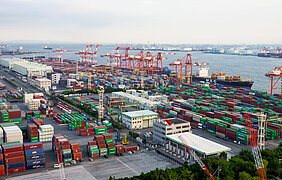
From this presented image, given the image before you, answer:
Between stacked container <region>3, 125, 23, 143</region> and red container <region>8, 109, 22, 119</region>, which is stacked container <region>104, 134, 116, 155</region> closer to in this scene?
stacked container <region>3, 125, 23, 143</region>

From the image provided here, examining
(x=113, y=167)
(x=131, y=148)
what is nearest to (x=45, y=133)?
(x=131, y=148)

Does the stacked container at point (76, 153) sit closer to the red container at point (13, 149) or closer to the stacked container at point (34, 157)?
the stacked container at point (34, 157)

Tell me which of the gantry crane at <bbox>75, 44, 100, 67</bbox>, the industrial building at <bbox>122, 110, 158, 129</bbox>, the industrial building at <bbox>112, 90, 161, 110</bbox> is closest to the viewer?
the industrial building at <bbox>122, 110, 158, 129</bbox>

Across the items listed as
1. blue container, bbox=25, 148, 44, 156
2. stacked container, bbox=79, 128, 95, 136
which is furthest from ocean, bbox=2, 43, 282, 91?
blue container, bbox=25, 148, 44, 156

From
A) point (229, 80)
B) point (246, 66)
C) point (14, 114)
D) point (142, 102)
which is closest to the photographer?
point (14, 114)

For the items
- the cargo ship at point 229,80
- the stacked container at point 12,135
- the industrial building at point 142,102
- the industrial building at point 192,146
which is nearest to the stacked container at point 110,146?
the industrial building at point 192,146

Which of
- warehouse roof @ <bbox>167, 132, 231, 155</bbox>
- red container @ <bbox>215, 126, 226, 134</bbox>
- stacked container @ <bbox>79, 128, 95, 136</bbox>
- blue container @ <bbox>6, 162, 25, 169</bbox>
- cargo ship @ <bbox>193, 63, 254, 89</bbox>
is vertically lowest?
blue container @ <bbox>6, 162, 25, 169</bbox>

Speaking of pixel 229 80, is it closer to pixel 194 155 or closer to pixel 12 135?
pixel 194 155
